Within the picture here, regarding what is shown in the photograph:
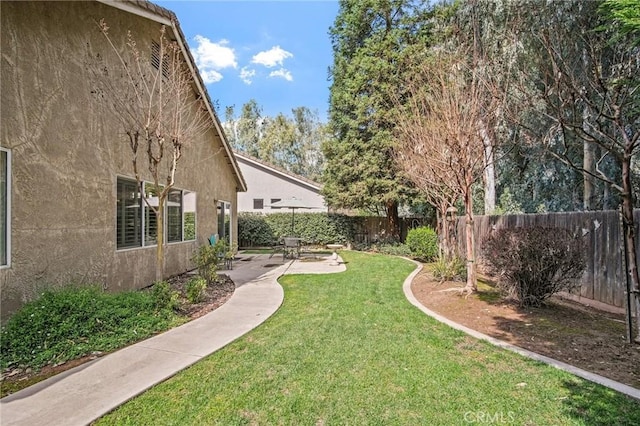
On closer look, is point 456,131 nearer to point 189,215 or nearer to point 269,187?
point 189,215

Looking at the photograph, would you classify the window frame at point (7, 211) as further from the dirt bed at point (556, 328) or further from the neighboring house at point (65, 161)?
the dirt bed at point (556, 328)

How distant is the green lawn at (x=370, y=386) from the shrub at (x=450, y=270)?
3721 millimetres

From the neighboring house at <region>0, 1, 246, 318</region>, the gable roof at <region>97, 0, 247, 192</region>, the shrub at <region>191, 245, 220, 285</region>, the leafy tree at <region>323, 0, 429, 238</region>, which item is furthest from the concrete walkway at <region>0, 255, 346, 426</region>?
the leafy tree at <region>323, 0, 429, 238</region>

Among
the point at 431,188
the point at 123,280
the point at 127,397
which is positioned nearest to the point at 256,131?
the point at 431,188

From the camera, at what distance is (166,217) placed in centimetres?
945

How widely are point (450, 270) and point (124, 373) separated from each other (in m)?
7.73

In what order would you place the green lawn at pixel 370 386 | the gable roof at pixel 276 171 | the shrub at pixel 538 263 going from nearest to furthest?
1. the green lawn at pixel 370 386
2. the shrub at pixel 538 263
3. the gable roof at pixel 276 171

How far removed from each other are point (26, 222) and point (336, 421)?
5146 mm

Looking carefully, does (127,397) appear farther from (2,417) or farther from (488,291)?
(488,291)

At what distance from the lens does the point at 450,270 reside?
8.96m

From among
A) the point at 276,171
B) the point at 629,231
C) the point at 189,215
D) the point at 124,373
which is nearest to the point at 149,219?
the point at 189,215

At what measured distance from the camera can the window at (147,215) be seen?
7.41m

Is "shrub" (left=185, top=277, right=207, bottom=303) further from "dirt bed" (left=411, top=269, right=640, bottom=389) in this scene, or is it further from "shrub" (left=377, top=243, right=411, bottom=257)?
"shrub" (left=377, top=243, right=411, bottom=257)

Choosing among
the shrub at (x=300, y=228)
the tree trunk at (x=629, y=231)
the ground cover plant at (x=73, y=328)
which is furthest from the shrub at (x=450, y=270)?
the shrub at (x=300, y=228)
